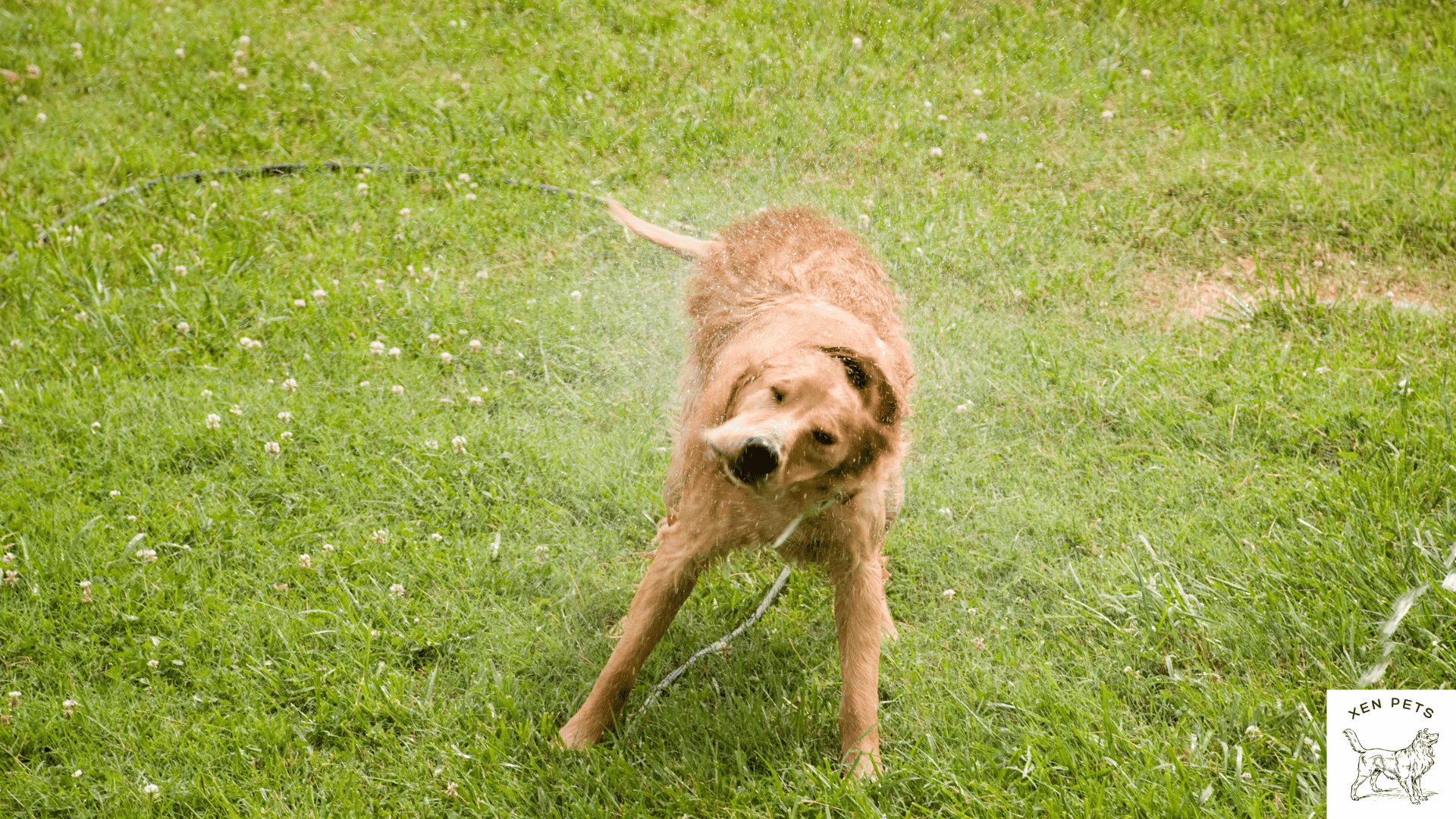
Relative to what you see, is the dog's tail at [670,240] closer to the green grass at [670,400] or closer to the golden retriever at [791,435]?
the golden retriever at [791,435]

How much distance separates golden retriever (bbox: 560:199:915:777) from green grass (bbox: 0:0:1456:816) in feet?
1.09

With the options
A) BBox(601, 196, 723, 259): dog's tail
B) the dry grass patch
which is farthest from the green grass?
BBox(601, 196, 723, 259): dog's tail

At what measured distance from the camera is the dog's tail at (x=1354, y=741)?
2.73m

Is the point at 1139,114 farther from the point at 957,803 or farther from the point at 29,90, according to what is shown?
the point at 29,90

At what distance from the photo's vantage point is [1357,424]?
13.2 ft

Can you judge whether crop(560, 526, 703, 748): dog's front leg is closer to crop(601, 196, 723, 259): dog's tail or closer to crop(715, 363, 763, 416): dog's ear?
crop(715, 363, 763, 416): dog's ear

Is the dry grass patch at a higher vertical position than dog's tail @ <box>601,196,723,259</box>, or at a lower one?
lower

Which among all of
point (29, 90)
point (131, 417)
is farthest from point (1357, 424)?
point (29, 90)

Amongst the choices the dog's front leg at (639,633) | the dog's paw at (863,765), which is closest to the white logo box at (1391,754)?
the dog's paw at (863,765)

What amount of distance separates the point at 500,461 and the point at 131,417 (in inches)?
58.9

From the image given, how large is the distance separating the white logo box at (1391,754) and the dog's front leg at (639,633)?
165cm

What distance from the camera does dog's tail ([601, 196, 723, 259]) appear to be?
11.4 ft

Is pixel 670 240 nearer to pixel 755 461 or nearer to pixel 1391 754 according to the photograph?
pixel 755 461

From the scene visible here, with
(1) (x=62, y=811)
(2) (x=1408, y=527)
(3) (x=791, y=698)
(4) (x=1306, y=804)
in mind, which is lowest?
(1) (x=62, y=811)
